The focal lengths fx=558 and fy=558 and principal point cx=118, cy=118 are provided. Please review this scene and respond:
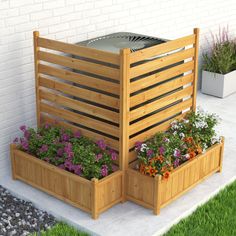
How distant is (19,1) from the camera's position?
15.3ft

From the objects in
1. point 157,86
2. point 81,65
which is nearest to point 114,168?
point 157,86

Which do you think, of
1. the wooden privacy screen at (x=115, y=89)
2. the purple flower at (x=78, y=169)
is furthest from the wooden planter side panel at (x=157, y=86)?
the purple flower at (x=78, y=169)

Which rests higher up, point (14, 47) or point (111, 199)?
point (14, 47)

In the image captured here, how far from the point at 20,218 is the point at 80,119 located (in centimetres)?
96

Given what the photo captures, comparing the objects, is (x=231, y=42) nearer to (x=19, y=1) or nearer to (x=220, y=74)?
(x=220, y=74)

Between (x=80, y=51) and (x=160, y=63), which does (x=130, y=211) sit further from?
(x=80, y=51)

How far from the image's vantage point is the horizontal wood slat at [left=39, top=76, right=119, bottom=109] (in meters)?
4.44

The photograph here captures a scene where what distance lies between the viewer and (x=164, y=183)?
4.44 m

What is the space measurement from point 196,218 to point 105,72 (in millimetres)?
1365

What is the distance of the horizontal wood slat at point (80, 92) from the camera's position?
4.44 m

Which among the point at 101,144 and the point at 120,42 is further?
the point at 120,42

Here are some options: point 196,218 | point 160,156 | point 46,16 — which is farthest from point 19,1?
point 196,218

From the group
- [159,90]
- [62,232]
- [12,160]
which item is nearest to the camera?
[62,232]

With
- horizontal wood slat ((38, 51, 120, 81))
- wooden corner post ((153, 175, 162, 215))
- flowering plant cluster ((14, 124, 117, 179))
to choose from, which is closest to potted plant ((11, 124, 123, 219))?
flowering plant cluster ((14, 124, 117, 179))
